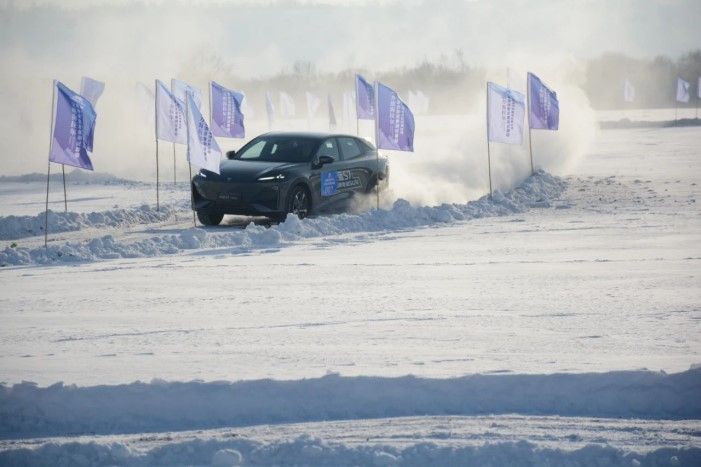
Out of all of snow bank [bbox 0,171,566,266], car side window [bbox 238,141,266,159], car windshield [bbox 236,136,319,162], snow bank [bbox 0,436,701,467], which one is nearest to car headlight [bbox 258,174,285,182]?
car windshield [bbox 236,136,319,162]

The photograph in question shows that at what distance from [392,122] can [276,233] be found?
16.2ft

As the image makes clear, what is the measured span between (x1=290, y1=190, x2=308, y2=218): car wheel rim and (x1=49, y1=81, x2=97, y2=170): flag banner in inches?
129

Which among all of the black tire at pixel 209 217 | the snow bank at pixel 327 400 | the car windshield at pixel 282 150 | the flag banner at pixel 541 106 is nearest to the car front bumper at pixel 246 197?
the black tire at pixel 209 217

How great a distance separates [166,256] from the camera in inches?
567

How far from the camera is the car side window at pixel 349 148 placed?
18594 mm

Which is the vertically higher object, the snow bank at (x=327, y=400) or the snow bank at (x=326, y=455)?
the snow bank at (x=327, y=400)

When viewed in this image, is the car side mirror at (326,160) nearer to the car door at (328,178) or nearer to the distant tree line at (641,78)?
the car door at (328,178)

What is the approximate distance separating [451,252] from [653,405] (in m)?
7.84

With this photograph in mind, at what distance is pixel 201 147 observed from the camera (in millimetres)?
16828

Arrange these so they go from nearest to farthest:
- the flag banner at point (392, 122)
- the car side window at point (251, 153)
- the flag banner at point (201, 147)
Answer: the flag banner at point (201, 147) → the car side window at point (251, 153) → the flag banner at point (392, 122)

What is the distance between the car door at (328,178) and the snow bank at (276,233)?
61 cm

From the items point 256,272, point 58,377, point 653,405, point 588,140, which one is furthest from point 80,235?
point 588,140

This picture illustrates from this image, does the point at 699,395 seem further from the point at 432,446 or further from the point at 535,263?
the point at 535,263

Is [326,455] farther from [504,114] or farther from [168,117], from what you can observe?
[504,114]
